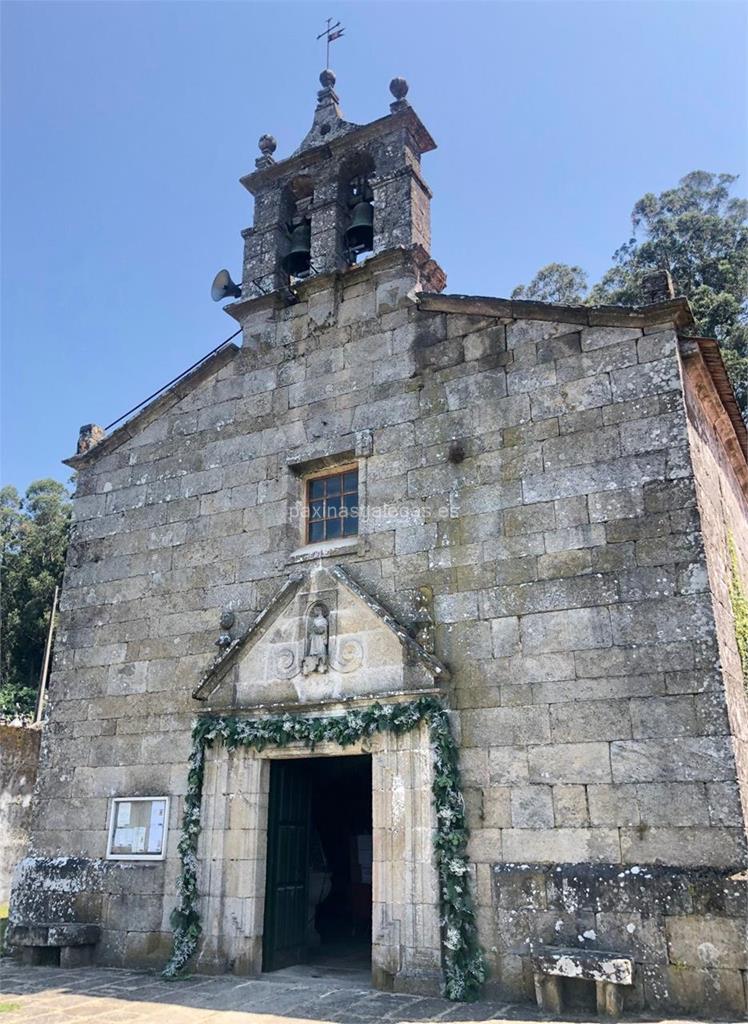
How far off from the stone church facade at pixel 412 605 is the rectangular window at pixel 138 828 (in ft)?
0.10

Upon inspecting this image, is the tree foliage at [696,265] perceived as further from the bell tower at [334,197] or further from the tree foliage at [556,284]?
the bell tower at [334,197]

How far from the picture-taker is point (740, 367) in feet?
53.9

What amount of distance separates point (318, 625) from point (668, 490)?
11.4 ft

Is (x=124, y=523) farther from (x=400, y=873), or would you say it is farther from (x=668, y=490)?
(x=668, y=490)

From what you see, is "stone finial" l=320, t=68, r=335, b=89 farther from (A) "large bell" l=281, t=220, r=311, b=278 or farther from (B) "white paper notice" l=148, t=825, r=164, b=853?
(B) "white paper notice" l=148, t=825, r=164, b=853

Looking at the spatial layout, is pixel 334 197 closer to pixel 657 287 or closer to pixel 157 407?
pixel 157 407

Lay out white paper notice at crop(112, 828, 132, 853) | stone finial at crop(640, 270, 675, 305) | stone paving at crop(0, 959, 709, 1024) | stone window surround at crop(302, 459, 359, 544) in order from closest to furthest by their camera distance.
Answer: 1. stone paving at crop(0, 959, 709, 1024)
2. stone finial at crop(640, 270, 675, 305)
3. white paper notice at crop(112, 828, 132, 853)
4. stone window surround at crop(302, 459, 359, 544)

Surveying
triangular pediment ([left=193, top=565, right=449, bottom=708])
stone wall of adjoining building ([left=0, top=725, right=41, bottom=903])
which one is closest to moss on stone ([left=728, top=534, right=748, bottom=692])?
triangular pediment ([left=193, top=565, right=449, bottom=708])

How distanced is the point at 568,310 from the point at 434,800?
466cm

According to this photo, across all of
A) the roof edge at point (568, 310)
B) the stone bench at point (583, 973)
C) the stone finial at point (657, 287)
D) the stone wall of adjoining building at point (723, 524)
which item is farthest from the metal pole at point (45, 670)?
the stone finial at point (657, 287)

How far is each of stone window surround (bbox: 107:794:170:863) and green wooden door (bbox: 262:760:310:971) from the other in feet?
3.80

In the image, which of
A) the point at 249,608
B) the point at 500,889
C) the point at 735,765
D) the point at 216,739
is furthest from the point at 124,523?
the point at 735,765

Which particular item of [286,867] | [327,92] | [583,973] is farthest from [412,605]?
[327,92]

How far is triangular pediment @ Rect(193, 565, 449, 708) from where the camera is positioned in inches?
295
